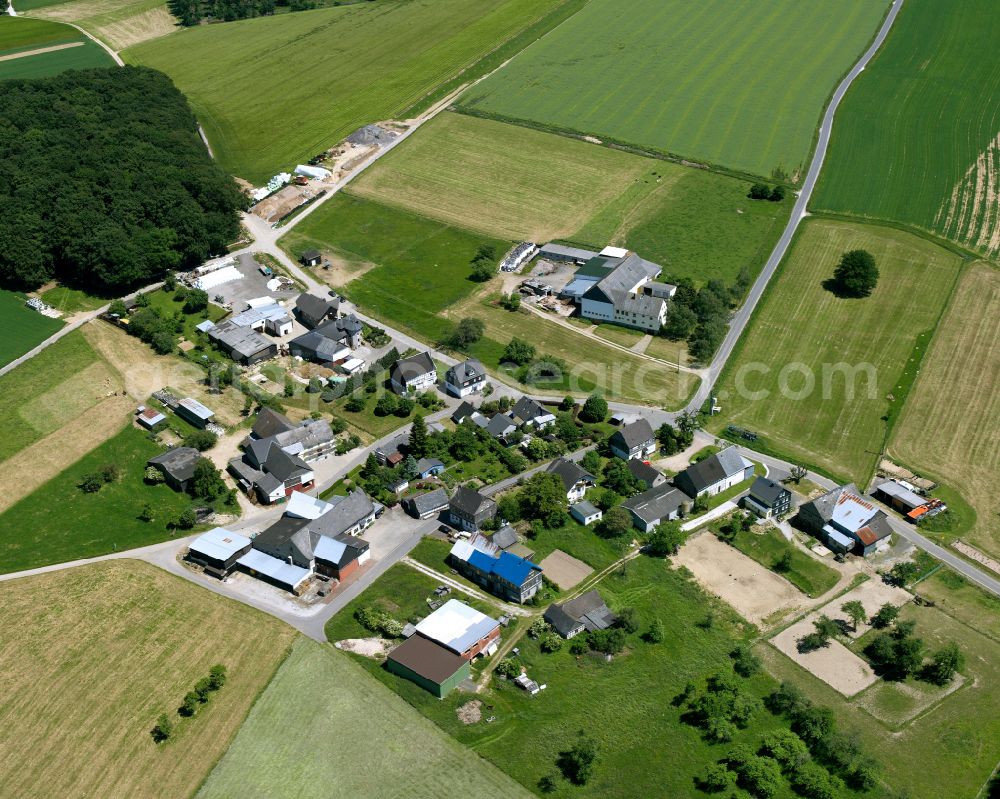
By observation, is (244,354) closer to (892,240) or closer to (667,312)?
(667,312)

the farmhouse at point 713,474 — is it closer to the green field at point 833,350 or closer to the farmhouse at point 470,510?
the green field at point 833,350

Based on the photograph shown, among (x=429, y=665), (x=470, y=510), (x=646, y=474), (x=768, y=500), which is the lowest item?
(x=429, y=665)

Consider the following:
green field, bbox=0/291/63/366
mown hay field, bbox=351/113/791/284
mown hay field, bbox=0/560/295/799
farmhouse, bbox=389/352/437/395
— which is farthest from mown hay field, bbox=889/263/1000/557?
green field, bbox=0/291/63/366

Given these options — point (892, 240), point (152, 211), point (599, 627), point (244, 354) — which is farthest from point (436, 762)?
point (892, 240)

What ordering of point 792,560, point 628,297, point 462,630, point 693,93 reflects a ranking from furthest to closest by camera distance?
1. point 693,93
2. point 628,297
3. point 792,560
4. point 462,630

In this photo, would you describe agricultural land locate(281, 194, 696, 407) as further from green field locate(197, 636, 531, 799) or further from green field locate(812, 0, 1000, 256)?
green field locate(812, 0, 1000, 256)

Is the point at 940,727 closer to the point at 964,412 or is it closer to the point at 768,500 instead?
the point at 768,500

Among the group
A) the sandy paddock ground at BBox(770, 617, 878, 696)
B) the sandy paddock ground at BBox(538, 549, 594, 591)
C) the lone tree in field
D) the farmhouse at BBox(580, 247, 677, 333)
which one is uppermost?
the lone tree in field

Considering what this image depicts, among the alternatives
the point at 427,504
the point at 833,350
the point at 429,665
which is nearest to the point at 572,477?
the point at 427,504
